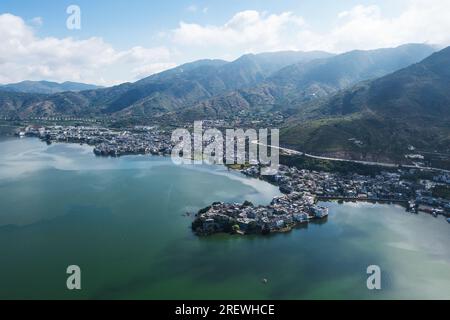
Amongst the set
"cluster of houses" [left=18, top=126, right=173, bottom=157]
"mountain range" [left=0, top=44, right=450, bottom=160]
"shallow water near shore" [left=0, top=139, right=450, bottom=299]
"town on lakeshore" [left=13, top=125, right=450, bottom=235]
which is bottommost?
"shallow water near shore" [left=0, top=139, right=450, bottom=299]

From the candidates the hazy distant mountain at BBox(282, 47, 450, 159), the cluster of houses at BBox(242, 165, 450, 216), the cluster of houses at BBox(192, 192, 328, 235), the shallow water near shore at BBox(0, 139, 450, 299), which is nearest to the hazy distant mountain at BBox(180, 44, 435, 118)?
the hazy distant mountain at BBox(282, 47, 450, 159)

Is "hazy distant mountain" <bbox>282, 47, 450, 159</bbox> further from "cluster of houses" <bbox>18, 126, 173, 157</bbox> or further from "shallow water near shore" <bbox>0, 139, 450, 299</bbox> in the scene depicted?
"cluster of houses" <bbox>18, 126, 173, 157</bbox>

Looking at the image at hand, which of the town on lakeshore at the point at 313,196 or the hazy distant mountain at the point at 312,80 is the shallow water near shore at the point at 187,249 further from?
the hazy distant mountain at the point at 312,80

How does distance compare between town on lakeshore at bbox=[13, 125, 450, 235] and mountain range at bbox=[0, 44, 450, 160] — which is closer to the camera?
town on lakeshore at bbox=[13, 125, 450, 235]

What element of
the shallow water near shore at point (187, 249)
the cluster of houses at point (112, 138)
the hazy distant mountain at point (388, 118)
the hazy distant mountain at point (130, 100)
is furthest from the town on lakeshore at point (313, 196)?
the hazy distant mountain at point (130, 100)

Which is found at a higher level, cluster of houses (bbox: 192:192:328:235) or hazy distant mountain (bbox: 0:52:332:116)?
hazy distant mountain (bbox: 0:52:332:116)

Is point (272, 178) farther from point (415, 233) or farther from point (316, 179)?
point (415, 233)

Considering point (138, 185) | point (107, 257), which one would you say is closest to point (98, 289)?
point (107, 257)
